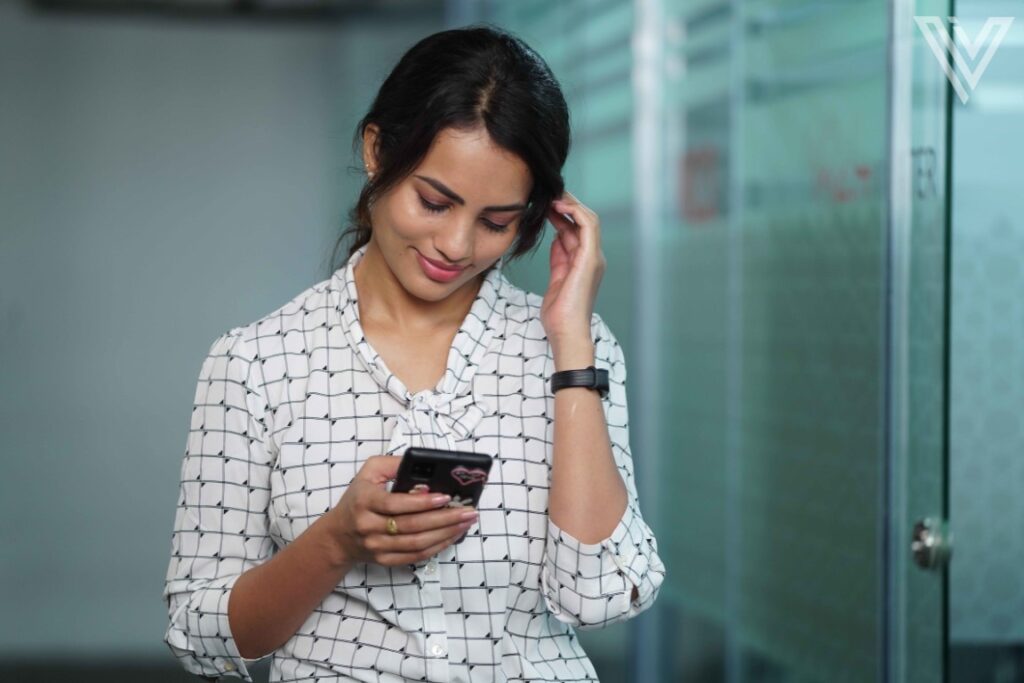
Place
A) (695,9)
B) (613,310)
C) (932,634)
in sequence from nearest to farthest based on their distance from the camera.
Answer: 1. (932,634)
2. (695,9)
3. (613,310)

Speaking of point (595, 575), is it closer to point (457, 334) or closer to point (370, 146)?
point (457, 334)

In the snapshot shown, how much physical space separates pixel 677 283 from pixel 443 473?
2720 millimetres

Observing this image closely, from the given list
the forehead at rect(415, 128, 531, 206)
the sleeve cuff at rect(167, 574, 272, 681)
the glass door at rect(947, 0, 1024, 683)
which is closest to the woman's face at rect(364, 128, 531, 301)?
the forehead at rect(415, 128, 531, 206)

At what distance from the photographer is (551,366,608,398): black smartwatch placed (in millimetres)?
1665

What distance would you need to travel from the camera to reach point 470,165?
5.37 ft

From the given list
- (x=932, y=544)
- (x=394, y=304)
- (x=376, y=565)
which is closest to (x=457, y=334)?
(x=394, y=304)

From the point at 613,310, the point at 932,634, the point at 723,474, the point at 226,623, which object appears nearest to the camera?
the point at 226,623

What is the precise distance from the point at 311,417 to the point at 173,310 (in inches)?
158

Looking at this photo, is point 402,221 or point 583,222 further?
point 583,222

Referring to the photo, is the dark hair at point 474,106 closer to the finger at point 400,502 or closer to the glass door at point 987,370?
the finger at point 400,502

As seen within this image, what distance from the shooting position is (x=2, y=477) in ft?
16.9

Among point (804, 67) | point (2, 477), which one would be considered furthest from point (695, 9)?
point (2, 477)

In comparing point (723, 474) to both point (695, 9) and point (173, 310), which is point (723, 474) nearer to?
point (695, 9)

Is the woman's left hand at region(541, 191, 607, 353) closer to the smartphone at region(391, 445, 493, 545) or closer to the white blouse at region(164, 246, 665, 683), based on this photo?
the white blouse at region(164, 246, 665, 683)
